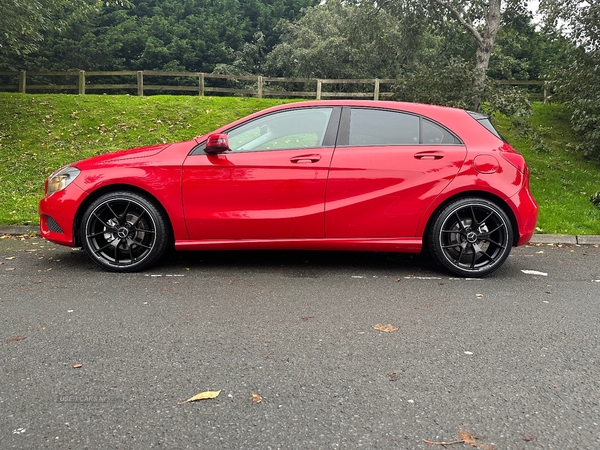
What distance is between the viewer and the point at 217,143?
16.5 feet

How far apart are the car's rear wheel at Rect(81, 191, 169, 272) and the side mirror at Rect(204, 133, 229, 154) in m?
0.78

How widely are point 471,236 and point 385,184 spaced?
96 cm

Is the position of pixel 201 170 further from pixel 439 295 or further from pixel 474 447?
pixel 474 447

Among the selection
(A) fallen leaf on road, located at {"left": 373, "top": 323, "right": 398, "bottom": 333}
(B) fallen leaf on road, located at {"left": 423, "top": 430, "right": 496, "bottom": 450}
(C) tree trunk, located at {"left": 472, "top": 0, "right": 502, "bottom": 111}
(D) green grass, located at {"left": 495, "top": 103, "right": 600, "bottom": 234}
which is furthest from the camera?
(C) tree trunk, located at {"left": 472, "top": 0, "right": 502, "bottom": 111}

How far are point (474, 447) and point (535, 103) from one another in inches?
768

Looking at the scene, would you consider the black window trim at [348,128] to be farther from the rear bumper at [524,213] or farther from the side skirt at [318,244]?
the side skirt at [318,244]

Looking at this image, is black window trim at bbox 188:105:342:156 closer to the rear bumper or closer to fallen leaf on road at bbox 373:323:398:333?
the rear bumper

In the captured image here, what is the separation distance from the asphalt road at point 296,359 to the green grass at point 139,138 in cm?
399

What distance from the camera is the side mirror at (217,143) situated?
5035mm

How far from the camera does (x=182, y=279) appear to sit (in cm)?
496

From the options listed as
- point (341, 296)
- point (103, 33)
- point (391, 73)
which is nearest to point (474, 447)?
point (341, 296)

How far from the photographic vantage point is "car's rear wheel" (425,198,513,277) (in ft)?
16.8

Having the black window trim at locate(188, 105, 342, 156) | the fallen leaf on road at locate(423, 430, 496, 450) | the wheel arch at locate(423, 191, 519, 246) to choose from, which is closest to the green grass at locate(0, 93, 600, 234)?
the wheel arch at locate(423, 191, 519, 246)

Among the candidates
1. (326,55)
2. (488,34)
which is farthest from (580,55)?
(326,55)
